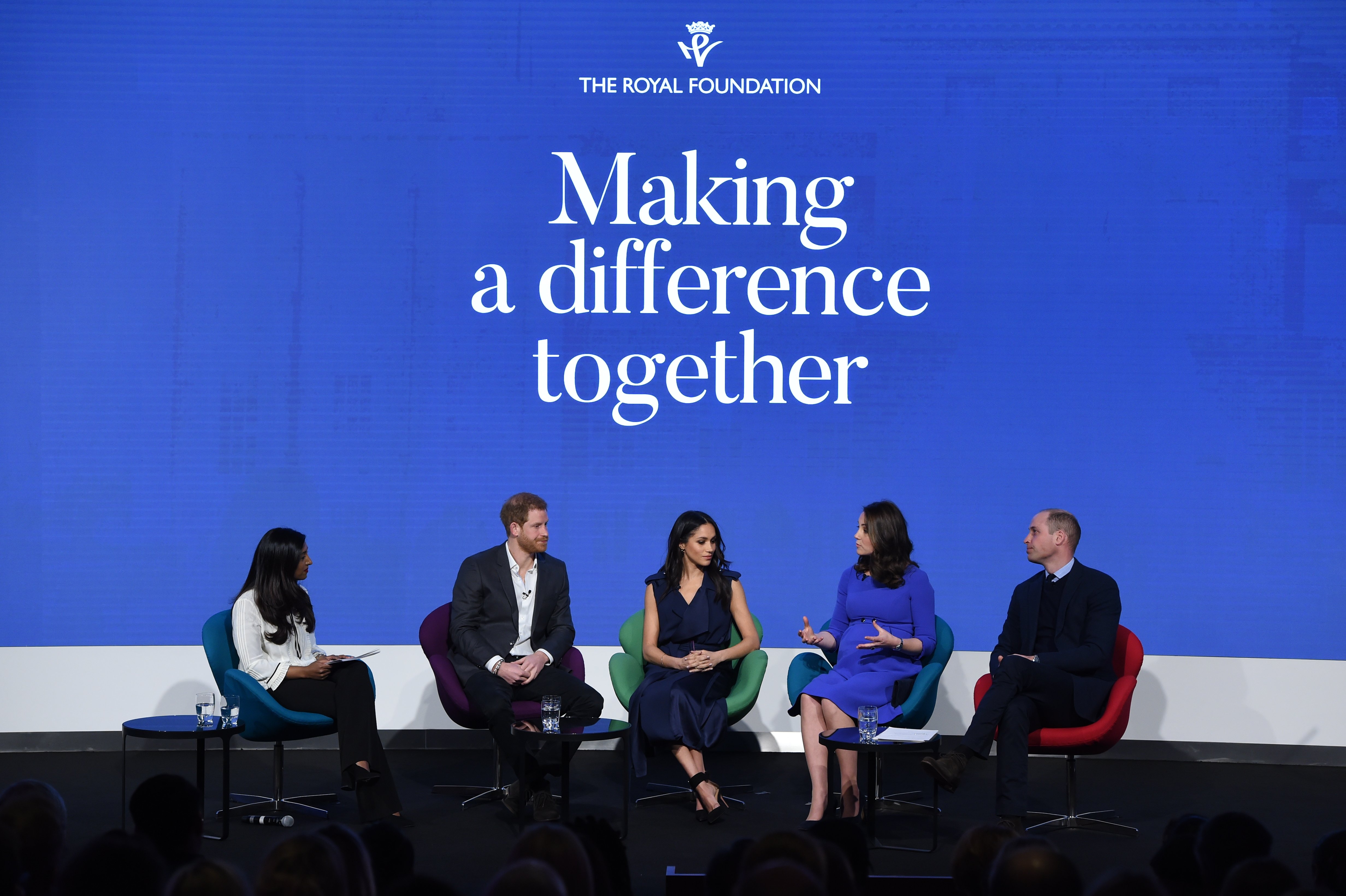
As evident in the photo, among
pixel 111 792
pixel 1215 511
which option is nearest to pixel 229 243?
pixel 111 792

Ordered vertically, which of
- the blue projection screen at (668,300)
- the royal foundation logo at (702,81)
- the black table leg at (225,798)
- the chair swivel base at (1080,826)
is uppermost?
the royal foundation logo at (702,81)

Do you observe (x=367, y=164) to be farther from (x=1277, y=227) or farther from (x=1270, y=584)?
(x=1270, y=584)

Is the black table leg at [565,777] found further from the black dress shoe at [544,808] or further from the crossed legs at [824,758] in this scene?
the crossed legs at [824,758]

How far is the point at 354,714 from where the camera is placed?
467 cm

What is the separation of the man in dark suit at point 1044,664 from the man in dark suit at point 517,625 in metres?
1.50

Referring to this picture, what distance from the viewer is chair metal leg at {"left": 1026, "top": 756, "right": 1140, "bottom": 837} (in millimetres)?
4578

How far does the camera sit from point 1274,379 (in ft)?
19.6

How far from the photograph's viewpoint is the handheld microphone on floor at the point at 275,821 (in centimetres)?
452

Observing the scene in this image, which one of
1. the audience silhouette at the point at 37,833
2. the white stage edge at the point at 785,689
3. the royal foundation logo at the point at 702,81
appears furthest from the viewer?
the royal foundation logo at the point at 702,81

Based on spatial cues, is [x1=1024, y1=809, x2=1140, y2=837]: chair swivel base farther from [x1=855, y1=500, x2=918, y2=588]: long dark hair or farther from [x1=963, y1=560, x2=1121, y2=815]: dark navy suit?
[x1=855, y1=500, x2=918, y2=588]: long dark hair

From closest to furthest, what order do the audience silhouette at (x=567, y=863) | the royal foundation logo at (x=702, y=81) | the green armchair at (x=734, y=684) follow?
the audience silhouette at (x=567, y=863)
the green armchair at (x=734, y=684)
the royal foundation logo at (x=702, y=81)

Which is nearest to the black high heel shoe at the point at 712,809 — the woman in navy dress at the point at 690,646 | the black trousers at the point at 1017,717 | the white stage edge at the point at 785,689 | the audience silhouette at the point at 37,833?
the woman in navy dress at the point at 690,646

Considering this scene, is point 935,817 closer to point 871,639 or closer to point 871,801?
point 871,801

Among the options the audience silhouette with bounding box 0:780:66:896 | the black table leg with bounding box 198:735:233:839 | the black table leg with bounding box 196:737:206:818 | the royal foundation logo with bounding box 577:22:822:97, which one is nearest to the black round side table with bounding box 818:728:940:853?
the black table leg with bounding box 198:735:233:839
